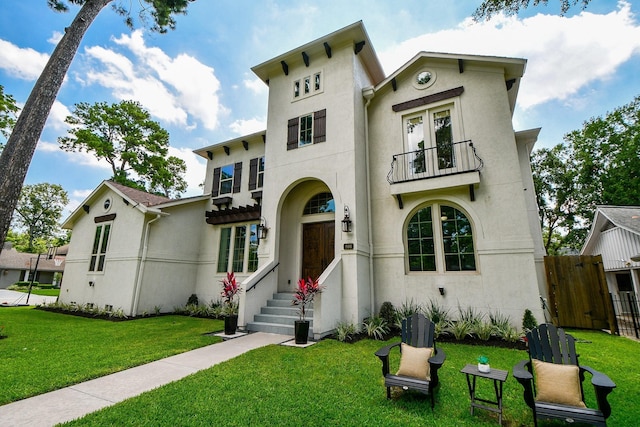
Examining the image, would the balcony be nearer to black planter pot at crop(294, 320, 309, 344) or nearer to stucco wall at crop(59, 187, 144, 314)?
black planter pot at crop(294, 320, 309, 344)

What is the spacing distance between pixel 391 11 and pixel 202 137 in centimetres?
1307

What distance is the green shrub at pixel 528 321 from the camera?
6251 mm

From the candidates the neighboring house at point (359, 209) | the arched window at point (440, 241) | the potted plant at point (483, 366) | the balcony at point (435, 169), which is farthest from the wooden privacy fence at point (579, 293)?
the potted plant at point (483, 366)

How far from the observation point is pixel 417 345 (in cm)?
373

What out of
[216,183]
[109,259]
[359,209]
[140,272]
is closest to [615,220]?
[359,209]

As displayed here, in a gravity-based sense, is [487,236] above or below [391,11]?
below

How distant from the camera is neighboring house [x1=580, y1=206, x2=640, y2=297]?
11.0 meters

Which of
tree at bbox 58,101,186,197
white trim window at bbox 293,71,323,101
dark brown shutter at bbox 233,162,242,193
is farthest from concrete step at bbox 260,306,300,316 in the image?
tree at bbox 58,101,186,197

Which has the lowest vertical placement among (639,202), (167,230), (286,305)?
(286,305)

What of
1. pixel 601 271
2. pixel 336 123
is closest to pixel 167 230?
pixel 336 123

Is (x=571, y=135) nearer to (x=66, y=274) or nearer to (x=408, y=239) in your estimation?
(x=408, y=239)

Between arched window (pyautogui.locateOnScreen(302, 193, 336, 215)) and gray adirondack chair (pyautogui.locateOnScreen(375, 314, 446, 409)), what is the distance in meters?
6.01

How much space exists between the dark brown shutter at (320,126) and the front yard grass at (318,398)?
21.3ft

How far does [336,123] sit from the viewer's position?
28.9 feet
